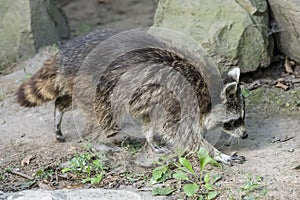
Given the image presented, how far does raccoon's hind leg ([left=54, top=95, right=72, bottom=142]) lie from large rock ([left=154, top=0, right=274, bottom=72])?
1.55 metres

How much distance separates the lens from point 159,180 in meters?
5.49

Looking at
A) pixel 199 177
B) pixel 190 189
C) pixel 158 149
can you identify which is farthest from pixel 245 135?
pixel 190 189

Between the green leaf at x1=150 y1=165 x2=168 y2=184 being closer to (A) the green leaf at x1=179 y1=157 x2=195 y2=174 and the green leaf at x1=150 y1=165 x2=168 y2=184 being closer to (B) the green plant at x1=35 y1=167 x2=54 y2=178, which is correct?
(A) the green leaf at x1=179 y1=157 x2=195 y2=174

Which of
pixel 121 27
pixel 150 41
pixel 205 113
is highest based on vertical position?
pixel 150 41

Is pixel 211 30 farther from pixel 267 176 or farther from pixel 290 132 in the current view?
pixel 267 176

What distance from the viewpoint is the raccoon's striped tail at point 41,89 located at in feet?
20.7

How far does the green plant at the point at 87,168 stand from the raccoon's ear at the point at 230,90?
118 cm

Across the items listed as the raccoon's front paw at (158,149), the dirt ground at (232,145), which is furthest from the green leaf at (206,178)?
the raccoon's front paw at (158,149)

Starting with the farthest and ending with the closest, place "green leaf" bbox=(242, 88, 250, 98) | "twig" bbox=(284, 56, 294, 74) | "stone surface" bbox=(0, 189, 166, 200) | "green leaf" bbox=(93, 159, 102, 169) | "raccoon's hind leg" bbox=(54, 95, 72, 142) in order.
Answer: "twig" bbox=(284, 56, 294, 74) → "green leaf" bbox=(242, 88, 250, 98) → "raccoon's hind leg" bbox=(54, 95, 72, 142) → "green leaf" bbox=(93, 159, 102, 169) → "stone surface" bbox=(0, 189, 166, 200)

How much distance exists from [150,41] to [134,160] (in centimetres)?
104

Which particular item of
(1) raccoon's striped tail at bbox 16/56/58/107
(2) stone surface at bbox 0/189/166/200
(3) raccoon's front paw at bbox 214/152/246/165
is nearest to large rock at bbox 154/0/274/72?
(3) raccoon's front paw at bbox 214/152/246/165

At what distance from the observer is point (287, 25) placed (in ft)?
24.2

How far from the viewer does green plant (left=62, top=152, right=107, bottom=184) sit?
5.71 meters

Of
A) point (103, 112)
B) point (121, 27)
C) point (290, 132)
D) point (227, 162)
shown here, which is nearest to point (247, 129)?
point (290, 132)
